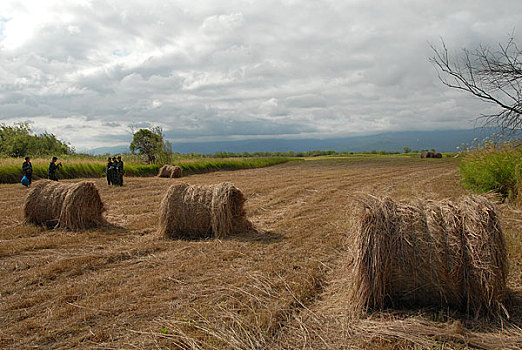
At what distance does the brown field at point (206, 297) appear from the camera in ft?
12.6

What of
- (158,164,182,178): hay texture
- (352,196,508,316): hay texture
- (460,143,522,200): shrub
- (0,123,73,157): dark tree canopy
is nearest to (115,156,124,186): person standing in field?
(158,164,182,178): hay texture

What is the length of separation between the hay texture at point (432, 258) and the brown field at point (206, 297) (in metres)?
0.21

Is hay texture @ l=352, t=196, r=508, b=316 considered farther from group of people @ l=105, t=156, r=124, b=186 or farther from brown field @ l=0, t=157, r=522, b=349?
group of people @ l=105, t=156, r=124, b=186

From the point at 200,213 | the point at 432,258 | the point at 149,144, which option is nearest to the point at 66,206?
the point at 200,213

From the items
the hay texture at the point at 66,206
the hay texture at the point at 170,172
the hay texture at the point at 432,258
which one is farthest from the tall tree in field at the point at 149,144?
the hay texture at the point at 432,258

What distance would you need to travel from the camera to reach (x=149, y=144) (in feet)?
117

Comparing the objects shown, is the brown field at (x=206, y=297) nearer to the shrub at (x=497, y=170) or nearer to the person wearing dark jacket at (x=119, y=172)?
the shrub at (x=497, y=170)

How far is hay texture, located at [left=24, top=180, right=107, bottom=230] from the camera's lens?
9219mm

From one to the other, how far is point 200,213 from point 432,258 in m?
5.41

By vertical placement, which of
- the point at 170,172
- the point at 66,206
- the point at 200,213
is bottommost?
the point at 200,213

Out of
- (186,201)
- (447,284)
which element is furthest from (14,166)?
(447,284)

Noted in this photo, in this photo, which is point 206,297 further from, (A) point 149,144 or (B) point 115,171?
(A) point 149,144

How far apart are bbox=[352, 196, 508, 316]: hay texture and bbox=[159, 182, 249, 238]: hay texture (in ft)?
14.1

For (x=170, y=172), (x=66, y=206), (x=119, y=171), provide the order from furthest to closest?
(x=170, y=172) < (x=119, y=171) < (x=66, y=206)
